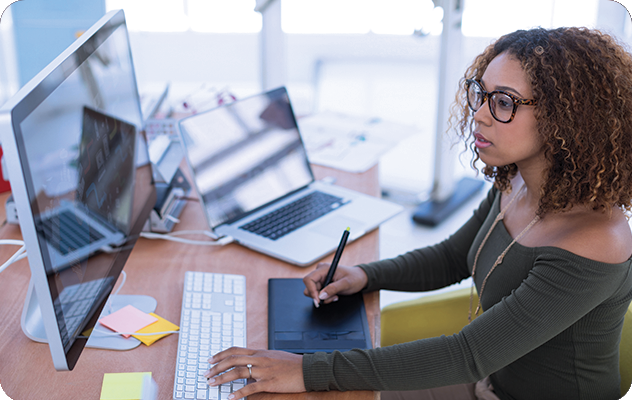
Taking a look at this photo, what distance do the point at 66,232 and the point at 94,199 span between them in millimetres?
128

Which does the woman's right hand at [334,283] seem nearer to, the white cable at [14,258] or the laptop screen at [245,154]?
the laptop screen at [245,154]

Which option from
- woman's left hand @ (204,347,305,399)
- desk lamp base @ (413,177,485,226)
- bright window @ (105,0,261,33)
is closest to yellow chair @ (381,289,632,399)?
woman's left hand @ (204,347,305,399)

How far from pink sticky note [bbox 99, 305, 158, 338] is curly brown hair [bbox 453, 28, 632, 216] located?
744 mm

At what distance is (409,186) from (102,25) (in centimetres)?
236

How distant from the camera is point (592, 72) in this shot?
0.92 m

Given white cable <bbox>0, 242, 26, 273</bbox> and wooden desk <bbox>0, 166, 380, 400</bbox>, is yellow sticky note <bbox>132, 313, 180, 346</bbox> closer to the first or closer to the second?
wooden desk <bbox>0, 166, 380, 400</bbox>

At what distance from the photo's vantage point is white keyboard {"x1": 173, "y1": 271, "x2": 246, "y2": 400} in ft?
2.74

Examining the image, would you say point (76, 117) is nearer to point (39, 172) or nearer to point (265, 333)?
point (39, 172)

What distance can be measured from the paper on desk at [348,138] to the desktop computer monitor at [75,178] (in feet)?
2.38

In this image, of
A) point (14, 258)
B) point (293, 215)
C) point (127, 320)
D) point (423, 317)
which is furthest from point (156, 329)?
point (423, 317)

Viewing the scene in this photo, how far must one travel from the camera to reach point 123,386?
84cm

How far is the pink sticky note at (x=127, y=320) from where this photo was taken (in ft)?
3.19

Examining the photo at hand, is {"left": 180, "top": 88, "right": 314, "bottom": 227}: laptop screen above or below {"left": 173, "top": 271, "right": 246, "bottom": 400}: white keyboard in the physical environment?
above

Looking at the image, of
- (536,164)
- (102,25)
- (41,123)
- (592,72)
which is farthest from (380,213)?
(41,123)
